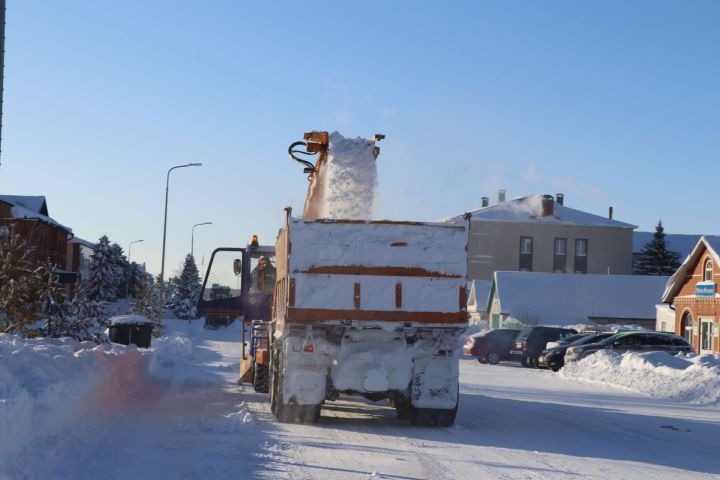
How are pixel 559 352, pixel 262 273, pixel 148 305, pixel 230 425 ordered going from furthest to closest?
pixel 148 305 → pixel 559 352 → pixel 262 273 → pixel 230 425

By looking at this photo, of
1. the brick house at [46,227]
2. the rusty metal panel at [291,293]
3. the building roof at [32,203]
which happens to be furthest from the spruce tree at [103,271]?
the rusty metal panel at [291,293]

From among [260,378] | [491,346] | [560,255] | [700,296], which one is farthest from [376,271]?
[560,255]

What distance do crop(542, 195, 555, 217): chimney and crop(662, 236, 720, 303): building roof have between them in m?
31.1

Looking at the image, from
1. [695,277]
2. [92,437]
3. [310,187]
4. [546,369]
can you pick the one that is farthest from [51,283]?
[695,277]

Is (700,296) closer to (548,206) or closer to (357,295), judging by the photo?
(357,295)

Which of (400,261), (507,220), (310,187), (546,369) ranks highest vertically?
(507,220)

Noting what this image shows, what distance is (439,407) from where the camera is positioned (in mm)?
13227

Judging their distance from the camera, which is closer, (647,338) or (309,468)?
(309,468)

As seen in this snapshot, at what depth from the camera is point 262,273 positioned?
19719 millimetres

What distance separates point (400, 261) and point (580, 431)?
3.68m

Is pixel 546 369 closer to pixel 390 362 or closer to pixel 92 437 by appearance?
pixel 390 362

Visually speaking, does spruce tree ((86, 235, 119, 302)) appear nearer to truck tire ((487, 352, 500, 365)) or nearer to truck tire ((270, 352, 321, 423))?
truck tire ((487, 352, 500, 365))

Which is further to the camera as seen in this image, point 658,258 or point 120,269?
point 120,269

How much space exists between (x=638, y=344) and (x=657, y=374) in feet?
27.8
